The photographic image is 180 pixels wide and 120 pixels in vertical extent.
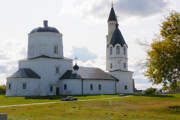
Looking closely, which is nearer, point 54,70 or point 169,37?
point 169,37

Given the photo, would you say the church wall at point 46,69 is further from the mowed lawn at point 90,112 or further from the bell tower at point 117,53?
the mowed lawn at point 90,112

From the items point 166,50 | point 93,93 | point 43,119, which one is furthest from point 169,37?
point 93,93

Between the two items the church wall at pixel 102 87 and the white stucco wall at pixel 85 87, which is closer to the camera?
the white stucco wall at pixel 85 87

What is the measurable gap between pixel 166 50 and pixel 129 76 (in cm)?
3835

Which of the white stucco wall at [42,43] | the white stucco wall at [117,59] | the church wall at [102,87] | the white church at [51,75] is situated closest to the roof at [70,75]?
the white church at [51,75]

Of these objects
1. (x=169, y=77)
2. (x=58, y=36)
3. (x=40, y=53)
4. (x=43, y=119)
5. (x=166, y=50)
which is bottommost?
(x=43, y=119)

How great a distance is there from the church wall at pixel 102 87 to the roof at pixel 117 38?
9.51 metres

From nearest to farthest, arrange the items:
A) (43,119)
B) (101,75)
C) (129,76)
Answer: (43,119), (101,75), (129,76)

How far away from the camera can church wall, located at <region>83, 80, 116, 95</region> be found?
186 ft

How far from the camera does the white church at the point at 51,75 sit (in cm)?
5153

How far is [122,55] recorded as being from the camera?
213ft

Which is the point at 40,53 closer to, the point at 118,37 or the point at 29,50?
the point at 29,50

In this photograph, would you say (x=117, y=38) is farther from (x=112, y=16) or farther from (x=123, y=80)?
(x=123, y=80)

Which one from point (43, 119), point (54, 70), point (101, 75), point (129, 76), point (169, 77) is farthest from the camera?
point (129, 76)
